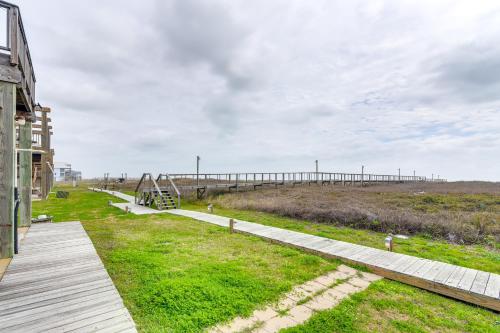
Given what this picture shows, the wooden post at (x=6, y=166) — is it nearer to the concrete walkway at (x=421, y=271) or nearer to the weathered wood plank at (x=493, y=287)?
the concrete walkway at (x=421, y=271)

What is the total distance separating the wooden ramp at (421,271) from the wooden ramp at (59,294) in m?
4.18

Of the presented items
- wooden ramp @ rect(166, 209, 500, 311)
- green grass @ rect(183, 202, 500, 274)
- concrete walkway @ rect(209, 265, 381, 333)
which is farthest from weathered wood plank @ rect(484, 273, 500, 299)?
concrete walkway @ rect(209, 265, 381, 333)

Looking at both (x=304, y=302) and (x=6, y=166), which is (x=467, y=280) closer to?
(x=304, y=302)

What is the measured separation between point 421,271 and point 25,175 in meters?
10.5

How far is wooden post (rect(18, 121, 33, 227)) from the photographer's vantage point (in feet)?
21.6

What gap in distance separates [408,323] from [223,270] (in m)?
2.83

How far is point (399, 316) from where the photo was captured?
117 inches

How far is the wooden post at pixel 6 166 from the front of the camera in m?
4.12

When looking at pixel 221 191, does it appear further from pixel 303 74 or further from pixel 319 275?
pixel 319 275

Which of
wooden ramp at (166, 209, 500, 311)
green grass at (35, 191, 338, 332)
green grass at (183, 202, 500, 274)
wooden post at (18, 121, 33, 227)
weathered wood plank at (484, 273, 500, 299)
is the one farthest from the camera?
wooden post at (18, 121, 33, 227)

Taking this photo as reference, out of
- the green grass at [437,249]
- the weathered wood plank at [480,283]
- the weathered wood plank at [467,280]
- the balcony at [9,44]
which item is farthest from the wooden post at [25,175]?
the weathered wood plank at [480,283]

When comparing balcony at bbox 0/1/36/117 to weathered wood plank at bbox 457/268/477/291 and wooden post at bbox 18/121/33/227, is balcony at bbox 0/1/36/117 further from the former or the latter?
weathered wood plank at bbox 457/268/477/291

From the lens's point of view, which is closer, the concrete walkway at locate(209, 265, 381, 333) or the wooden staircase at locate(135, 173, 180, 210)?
the concrete walkway at locate(209, 265, 381, 333)

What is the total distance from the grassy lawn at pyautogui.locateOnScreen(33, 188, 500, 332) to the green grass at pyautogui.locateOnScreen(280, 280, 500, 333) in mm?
12
